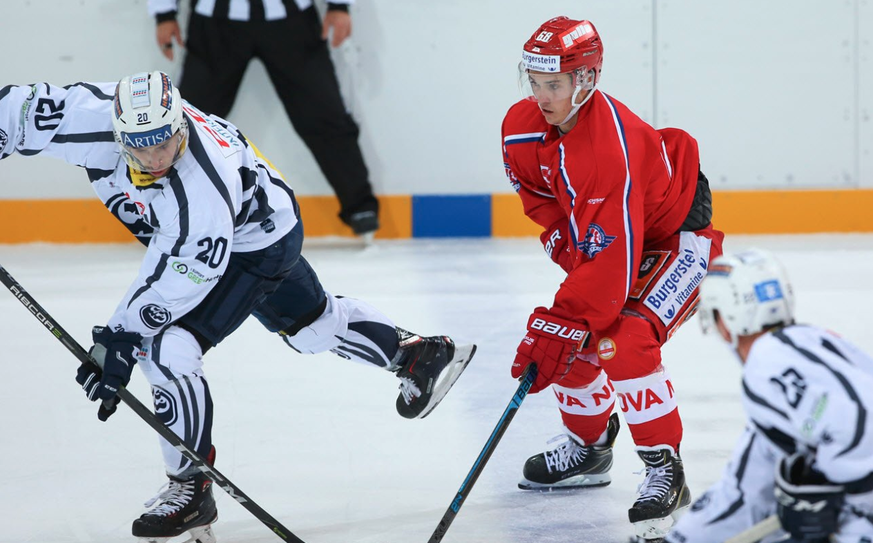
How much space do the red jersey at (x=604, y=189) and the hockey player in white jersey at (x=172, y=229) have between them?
59cm

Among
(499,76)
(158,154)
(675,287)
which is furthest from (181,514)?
(499,76)

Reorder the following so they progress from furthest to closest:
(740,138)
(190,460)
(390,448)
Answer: (740,138)
(390,448)
(190,460)

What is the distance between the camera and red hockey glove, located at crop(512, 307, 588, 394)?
7.87ft

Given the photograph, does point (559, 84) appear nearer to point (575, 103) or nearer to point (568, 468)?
point (575, 103)

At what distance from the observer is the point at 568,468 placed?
8.93 feet

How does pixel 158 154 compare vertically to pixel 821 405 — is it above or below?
above

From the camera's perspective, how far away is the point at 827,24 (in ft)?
19.3

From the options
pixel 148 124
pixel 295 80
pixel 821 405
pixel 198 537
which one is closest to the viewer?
pixel 821 405

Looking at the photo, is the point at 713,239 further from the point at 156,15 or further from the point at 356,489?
the point at 156,15

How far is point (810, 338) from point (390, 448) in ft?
5.16

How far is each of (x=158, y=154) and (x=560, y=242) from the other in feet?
3.27

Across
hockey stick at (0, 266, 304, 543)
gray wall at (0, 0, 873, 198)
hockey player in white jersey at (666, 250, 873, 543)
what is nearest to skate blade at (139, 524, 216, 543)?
hockey stick at (0, 266, 304, 543)

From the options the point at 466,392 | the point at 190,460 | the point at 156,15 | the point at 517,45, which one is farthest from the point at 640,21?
the point at 190,460

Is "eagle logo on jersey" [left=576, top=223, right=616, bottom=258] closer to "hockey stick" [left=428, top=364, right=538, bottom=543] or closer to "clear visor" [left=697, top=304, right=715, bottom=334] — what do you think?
"hockey stick" [left=428, top=364, right=538, bottom=543]
